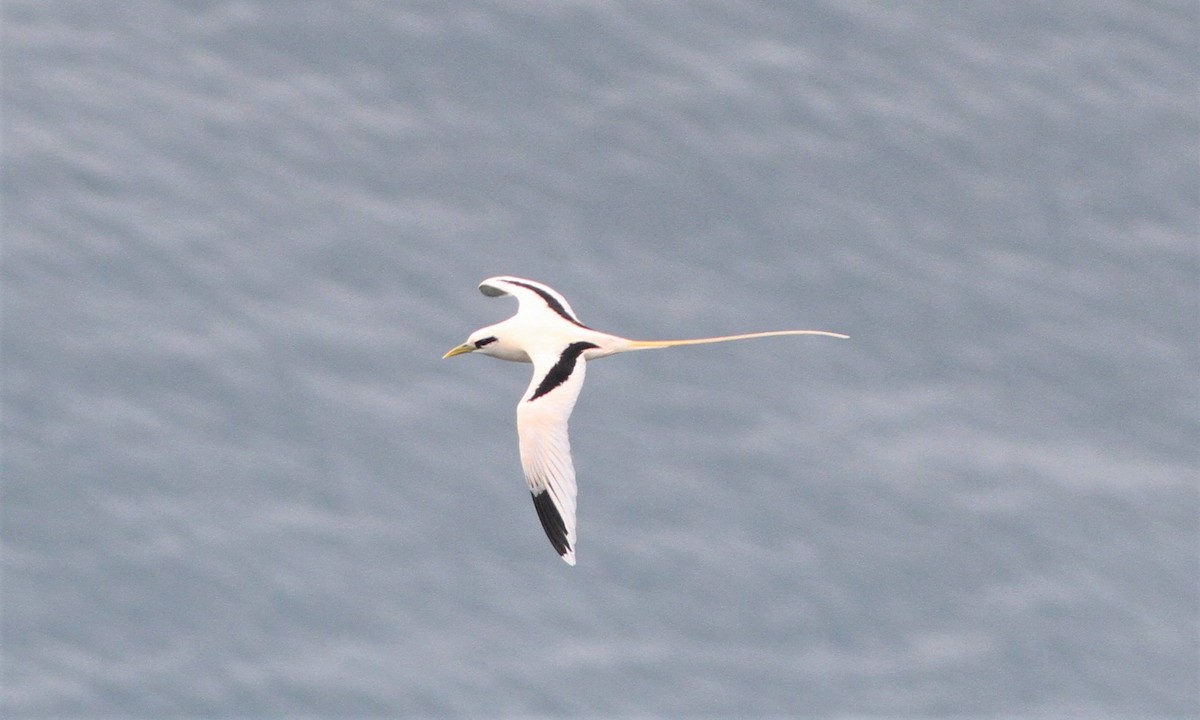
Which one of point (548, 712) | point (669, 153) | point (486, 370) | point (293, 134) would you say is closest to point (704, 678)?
point (548, 712)

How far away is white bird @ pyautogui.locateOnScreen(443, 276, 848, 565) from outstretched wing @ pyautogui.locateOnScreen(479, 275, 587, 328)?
0.6 inches

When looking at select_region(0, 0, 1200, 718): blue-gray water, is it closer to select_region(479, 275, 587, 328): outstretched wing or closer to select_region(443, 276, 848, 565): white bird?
select_region(479, 275, 587, 328): outstretched wing

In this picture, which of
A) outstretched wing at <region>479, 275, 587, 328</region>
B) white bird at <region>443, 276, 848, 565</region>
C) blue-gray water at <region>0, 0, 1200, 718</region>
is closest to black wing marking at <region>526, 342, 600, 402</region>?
white bird at <region>443, 276, 848, 565</region>

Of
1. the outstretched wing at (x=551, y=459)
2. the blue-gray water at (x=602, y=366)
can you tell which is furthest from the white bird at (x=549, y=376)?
the blue-gray water at (x=602, y=366)

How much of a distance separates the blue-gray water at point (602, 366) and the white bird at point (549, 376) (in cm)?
1544

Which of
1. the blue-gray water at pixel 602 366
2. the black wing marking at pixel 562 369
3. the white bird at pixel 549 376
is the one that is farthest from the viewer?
the blue-gray water at pixel 602 366

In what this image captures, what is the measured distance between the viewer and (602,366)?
51781 mm

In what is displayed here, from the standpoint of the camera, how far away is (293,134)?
185 ft

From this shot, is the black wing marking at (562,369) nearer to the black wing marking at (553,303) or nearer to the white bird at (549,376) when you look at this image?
the white bird at (549,376)

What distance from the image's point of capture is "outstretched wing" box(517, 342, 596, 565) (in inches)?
1185

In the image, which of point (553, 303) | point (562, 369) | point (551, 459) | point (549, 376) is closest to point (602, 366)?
point (553, 303)

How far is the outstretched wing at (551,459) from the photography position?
98.7 feet

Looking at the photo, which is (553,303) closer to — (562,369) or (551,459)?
(562,369)

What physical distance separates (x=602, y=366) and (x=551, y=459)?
2152cm
